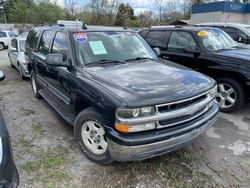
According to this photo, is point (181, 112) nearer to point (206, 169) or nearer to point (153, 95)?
point (153, 95)

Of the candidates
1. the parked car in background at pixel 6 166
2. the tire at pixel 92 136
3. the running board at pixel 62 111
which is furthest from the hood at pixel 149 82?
the parked car in background at pixel 6 166

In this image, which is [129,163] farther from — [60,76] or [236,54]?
[236,54]

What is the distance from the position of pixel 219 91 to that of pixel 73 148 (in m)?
3.21

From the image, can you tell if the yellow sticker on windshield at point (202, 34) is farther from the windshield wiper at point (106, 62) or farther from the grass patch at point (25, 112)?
the grass patch at point (25, 112)

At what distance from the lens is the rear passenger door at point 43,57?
4.52 meters

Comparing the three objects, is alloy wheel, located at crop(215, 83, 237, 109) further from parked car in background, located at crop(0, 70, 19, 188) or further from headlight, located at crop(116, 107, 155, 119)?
parked car in background, located at crop(0, 70, 19, 188)

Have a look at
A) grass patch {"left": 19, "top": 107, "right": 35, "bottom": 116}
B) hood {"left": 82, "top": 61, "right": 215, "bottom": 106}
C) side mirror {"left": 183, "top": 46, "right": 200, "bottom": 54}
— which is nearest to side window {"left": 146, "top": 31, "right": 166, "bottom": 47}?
side mirror {"left": 183, "top": 46, "right": 200, "bottom": 54}

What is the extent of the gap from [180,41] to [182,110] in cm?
346

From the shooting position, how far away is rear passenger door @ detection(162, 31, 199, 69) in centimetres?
538

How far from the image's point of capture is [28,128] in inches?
165

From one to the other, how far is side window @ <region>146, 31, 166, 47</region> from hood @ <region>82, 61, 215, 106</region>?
2719mm

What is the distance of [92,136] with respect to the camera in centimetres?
313

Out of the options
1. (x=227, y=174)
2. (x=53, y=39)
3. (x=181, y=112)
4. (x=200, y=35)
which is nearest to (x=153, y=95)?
(x=181, y=112)

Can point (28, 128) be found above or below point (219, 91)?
below
